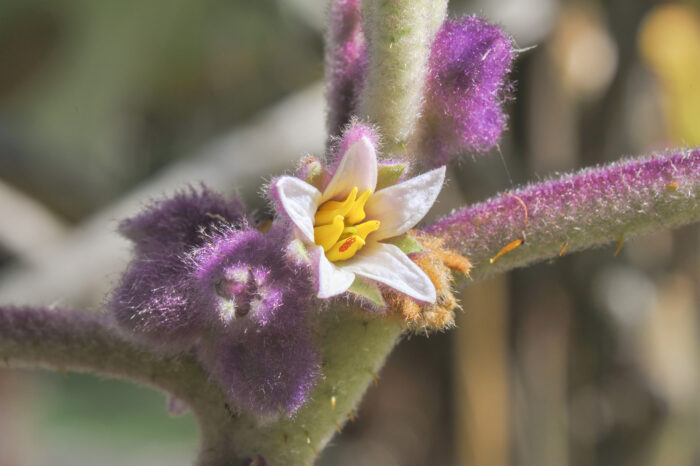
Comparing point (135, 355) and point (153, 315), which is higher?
point (153, 315)

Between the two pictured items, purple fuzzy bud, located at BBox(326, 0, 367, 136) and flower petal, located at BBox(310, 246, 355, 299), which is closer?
flower petal, located at BBox(310, 246, 355, 299)

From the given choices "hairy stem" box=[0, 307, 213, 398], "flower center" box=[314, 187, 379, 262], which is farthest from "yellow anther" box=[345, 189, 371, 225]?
"hairy stem" box=[0, 307, 213, 398]

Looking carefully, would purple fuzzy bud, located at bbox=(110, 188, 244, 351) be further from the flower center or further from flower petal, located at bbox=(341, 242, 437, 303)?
flower petal, located at bbox=(341, 242, 437, 303)

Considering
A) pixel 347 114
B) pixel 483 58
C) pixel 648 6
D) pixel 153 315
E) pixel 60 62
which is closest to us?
pixel 153 315

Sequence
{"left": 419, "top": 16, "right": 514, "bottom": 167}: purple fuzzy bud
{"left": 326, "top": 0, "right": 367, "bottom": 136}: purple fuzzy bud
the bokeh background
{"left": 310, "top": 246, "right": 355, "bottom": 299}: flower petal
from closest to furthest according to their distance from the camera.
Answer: {"left": 310, "top": 246, "right": 355, "bottom": 299}: flower petal < {"left": 419, "top": 16, "right": 514, "bottom": 167}: purple fuzzy bud < {"left": 326, "top": 0, "right": 367, "bottom": 136}: purple fuzzy bud < the bokeh background

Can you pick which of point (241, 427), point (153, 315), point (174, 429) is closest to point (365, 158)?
point (153, 315)

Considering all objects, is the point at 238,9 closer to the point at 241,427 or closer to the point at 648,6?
the point at 648,6

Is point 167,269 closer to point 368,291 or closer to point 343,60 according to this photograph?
point 368,291

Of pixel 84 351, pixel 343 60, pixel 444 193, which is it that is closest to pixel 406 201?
pixel 343 60
